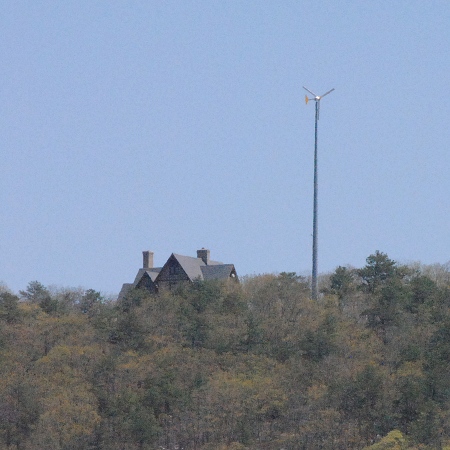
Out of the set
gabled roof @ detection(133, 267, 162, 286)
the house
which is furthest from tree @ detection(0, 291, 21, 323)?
gabled roof @ detection(133, 267, 162, 286)

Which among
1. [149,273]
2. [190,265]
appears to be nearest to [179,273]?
[190,265]

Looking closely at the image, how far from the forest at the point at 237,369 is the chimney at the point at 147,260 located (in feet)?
63.4

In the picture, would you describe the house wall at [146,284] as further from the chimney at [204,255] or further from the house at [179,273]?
the chimney at [204,255]

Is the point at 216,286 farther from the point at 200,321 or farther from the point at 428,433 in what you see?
the point at 428,433

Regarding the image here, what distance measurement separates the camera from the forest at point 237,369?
143 feet

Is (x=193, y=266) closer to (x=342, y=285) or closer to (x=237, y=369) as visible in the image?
(x=342, y=285)

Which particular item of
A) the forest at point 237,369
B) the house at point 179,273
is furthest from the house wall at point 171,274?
the forest at point 237,369

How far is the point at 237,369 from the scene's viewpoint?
4991cm

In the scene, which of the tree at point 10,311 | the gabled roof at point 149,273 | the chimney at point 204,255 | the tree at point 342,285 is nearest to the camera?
the tree at point 10,311

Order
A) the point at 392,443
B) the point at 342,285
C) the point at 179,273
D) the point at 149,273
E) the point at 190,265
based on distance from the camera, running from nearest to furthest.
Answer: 1. the point at 392,443
2. the point at 342,285
3. the point at 179,273
4. the point at 190,265
5. the point at 149,273

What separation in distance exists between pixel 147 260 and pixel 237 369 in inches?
1299

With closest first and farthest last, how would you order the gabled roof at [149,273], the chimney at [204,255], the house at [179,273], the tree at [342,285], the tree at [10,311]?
the tree at [10,311]
the tree at [342,285]
the house at [179,273]
the gabled roof at [149,273]
the chimney at [204,255]

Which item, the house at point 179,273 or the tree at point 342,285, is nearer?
the tree at point 342,285

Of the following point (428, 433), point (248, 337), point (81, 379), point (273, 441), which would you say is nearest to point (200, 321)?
point (248, 337)
